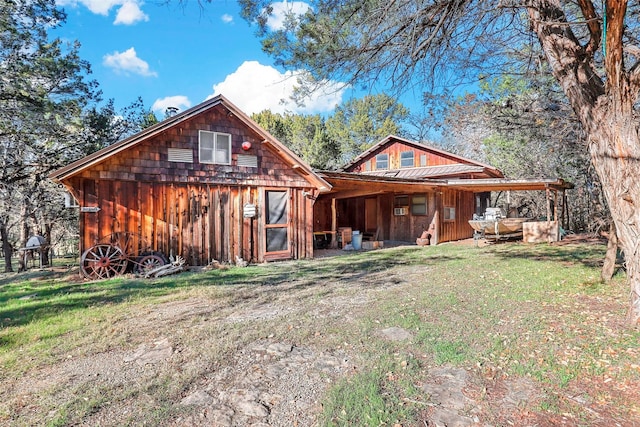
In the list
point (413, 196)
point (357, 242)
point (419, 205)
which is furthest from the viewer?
point (413, 196)

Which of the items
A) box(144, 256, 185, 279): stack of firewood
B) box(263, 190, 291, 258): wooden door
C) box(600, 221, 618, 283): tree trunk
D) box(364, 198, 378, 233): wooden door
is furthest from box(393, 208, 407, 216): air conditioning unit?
box(144, 256, 185, 279): stack of firewood

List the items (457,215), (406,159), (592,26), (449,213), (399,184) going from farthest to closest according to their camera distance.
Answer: (406,159)
(457,215)
(449,213)
(399,184)
(592,26)

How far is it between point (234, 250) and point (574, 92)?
8111 millimetres

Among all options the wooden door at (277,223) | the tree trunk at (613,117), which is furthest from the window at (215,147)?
the tree trunk at (613,117)

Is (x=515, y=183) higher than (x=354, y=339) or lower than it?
higher

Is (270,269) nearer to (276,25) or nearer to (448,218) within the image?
(276,25)

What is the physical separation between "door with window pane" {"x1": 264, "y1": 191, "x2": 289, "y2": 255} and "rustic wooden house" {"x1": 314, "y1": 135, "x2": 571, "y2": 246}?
1.93 meters

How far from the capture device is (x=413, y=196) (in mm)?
14812

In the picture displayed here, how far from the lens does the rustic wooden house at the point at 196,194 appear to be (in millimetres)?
7973

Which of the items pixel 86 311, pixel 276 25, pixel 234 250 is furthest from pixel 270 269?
pixel 276 25

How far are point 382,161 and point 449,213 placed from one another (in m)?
5.51

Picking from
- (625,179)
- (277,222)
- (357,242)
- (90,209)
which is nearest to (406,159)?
(357,242)

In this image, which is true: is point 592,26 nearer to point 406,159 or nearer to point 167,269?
point 167,269

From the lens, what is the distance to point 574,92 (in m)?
4.28
